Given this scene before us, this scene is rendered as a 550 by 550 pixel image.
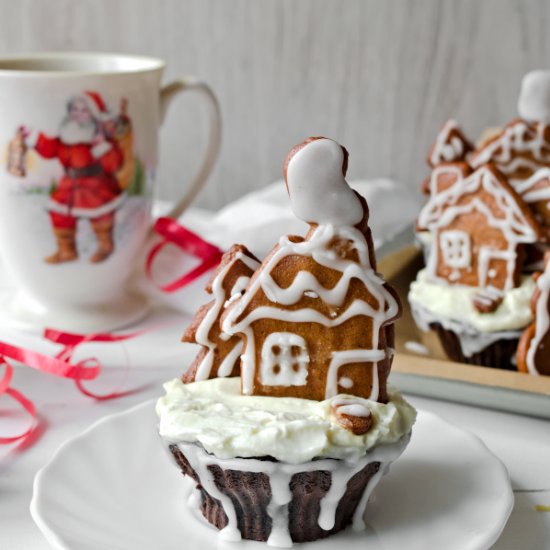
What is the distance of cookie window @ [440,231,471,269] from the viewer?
128 cm

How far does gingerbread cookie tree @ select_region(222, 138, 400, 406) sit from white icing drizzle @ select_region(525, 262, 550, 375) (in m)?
0.35

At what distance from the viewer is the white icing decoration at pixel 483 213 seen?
4.05 feet

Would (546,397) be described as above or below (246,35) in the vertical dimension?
below

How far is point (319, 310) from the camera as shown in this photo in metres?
0.84

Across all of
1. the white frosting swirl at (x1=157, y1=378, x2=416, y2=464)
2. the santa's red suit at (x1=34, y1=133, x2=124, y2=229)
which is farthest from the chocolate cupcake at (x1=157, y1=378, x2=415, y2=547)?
the santa's red suit at (x1=34, y1=133, x2=124, y2=229)

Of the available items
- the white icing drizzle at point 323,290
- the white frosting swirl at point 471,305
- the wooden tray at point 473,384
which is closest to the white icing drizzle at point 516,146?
the white frosting swirl at point 471,305

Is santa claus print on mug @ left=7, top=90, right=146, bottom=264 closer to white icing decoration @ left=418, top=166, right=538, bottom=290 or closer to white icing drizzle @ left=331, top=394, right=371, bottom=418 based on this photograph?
white icing decoration @ left=418, top=166, right=538, bottom=290

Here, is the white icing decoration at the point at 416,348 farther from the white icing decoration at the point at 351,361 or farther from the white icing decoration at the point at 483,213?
the white icing decoration at the point at 351,361

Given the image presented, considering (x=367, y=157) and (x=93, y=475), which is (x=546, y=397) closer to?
(x=93, y=475)

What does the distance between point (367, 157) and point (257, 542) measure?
1.28 meters

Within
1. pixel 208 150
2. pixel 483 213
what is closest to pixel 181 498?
pixel 483 213

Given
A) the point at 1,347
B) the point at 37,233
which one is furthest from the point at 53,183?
the point at 1,347

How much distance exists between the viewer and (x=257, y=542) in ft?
2.74

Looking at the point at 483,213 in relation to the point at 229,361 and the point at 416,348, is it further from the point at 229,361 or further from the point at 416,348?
the point at 229,361
